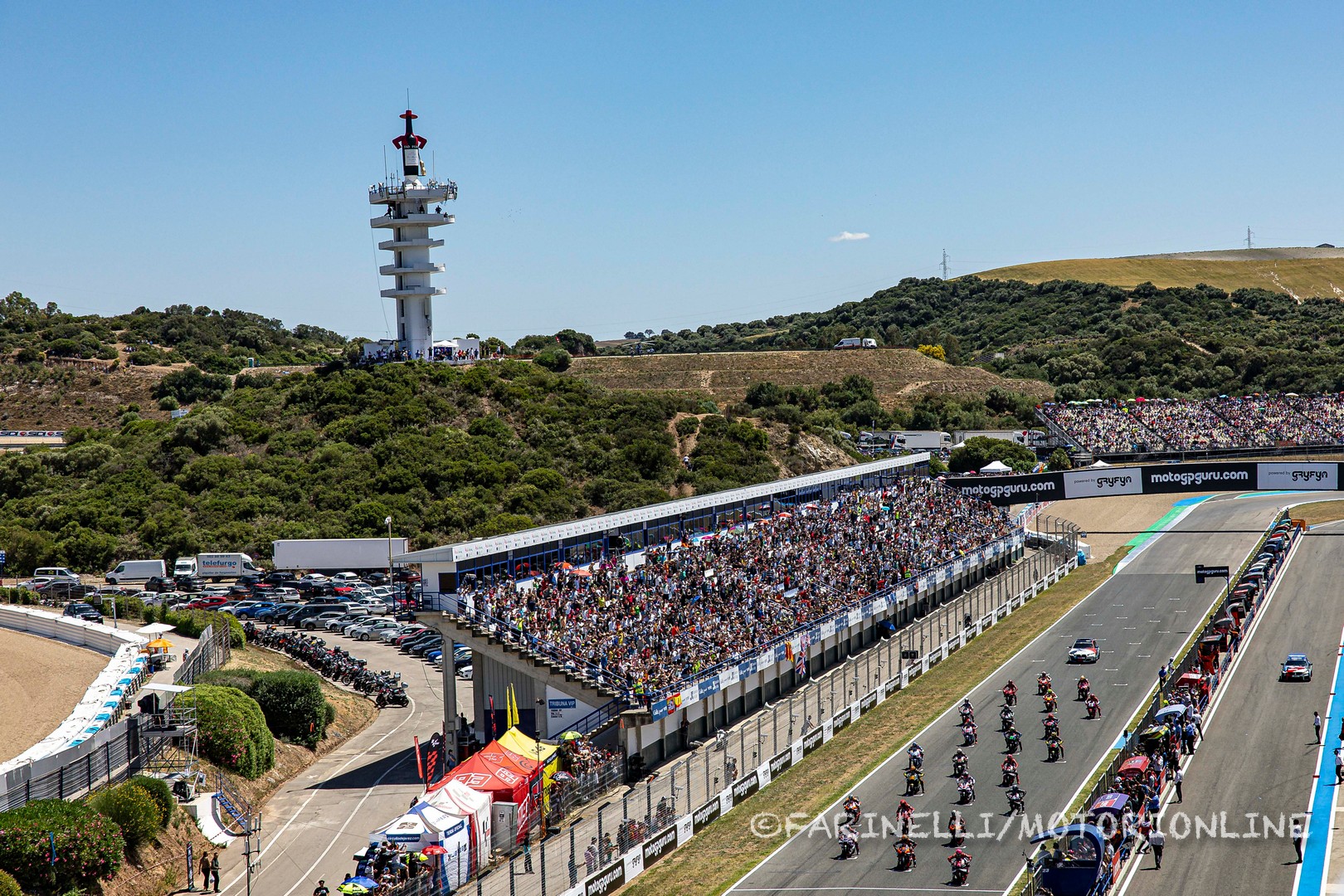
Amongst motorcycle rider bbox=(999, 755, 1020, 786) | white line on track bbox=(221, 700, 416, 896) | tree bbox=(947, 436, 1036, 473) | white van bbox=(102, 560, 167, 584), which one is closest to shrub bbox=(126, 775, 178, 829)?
white line on track bbox=(221, 700, 416, 896)

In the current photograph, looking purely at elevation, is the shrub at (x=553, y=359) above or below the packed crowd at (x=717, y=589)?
above

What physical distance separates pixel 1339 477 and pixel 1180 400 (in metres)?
24.4

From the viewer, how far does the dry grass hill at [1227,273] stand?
588 ft

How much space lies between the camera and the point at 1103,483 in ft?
262

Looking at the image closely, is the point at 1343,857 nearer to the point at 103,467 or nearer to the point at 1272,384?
the point at 103,467

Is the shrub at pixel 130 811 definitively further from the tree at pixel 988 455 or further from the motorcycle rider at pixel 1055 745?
the tree at pixel 988 455

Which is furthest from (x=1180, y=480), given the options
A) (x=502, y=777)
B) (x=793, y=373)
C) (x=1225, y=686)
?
(x=502, y=777)

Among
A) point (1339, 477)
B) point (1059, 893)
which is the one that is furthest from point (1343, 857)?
point (1339, 477)

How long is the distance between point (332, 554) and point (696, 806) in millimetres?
39076

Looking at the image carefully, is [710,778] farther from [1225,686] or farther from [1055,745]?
[1225,686]

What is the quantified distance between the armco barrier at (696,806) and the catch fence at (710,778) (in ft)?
0.10

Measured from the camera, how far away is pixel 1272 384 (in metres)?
120

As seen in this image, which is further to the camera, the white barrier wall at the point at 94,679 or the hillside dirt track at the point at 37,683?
the hillside dirt track at the point at 37,683

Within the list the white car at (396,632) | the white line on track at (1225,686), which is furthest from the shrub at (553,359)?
the white line on track at (1225,686)
